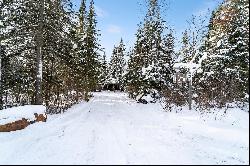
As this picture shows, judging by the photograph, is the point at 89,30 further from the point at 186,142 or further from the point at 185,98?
the point at 186,142

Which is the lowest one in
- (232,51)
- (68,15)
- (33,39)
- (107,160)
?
(107,160)

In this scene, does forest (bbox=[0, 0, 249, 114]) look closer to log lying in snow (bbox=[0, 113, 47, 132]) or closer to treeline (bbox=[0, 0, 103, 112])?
treeline (bbox=[0, 0, 103, 112])

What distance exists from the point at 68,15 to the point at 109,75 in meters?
67.0

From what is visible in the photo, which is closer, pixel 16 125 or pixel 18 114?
pixel 16 125

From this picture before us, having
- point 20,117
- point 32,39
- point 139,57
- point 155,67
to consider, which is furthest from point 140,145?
point 139,57


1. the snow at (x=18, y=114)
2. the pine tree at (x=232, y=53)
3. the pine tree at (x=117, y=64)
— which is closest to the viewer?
the pine tree at (x=232, y=53)

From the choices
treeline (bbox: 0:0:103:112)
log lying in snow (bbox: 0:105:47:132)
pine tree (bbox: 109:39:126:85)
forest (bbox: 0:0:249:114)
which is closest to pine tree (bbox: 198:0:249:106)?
forest (bbox: 0:0:249:114)

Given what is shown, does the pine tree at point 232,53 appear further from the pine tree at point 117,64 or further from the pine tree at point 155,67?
the pine tree at point 117,64

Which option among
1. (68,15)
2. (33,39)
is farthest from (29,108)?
(68,15)

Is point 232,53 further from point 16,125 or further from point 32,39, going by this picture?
point 32,39

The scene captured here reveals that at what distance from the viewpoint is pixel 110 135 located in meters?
11.3

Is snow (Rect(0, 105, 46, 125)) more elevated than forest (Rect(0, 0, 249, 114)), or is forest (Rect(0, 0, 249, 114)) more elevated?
forest (Rect(0, 0, 249, 114))

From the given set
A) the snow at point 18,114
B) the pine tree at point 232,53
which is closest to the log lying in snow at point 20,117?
the snow at point 18,114

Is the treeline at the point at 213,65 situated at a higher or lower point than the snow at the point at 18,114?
higher
